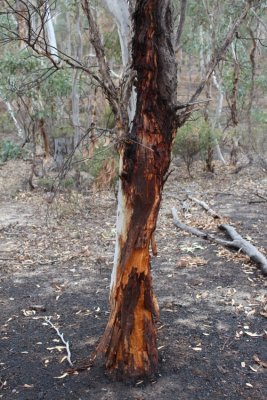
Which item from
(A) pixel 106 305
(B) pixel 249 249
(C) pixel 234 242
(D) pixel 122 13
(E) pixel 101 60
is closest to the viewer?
(E) pixel 101 60

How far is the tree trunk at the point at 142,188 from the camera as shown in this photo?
312cm

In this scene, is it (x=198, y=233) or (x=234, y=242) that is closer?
(x=234, y=242)

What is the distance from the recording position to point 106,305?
5223mm

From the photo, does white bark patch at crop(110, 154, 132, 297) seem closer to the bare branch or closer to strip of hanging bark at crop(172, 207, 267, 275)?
the bare branch

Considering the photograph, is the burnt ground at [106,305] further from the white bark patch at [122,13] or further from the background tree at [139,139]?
the white bark patch at [122,13]

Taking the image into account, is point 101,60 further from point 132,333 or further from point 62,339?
point 62,339

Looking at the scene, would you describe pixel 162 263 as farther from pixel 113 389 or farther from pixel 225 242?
pixel 113 389

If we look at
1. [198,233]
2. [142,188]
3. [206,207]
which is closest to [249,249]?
[198,233]

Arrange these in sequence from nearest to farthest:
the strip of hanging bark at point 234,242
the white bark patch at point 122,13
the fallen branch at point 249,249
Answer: the white bark patch at point 122,13, the fallen branch at point 249,249, the strip of hanging bark at point 234,242

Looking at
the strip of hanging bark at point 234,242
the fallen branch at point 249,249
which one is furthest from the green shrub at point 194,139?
the fallen branch at point 249,249

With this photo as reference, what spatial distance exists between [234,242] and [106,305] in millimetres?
2421

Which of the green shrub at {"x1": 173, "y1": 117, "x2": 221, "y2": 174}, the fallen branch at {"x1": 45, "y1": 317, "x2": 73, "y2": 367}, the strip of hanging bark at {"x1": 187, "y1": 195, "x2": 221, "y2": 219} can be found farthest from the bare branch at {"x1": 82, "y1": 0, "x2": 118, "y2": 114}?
the green shrub at {"x1": 173, "y1": 117, "x2": 221, "y2": 174}

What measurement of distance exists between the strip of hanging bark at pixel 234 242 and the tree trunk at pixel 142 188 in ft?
8.77

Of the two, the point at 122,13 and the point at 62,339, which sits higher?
the point at 122,13
